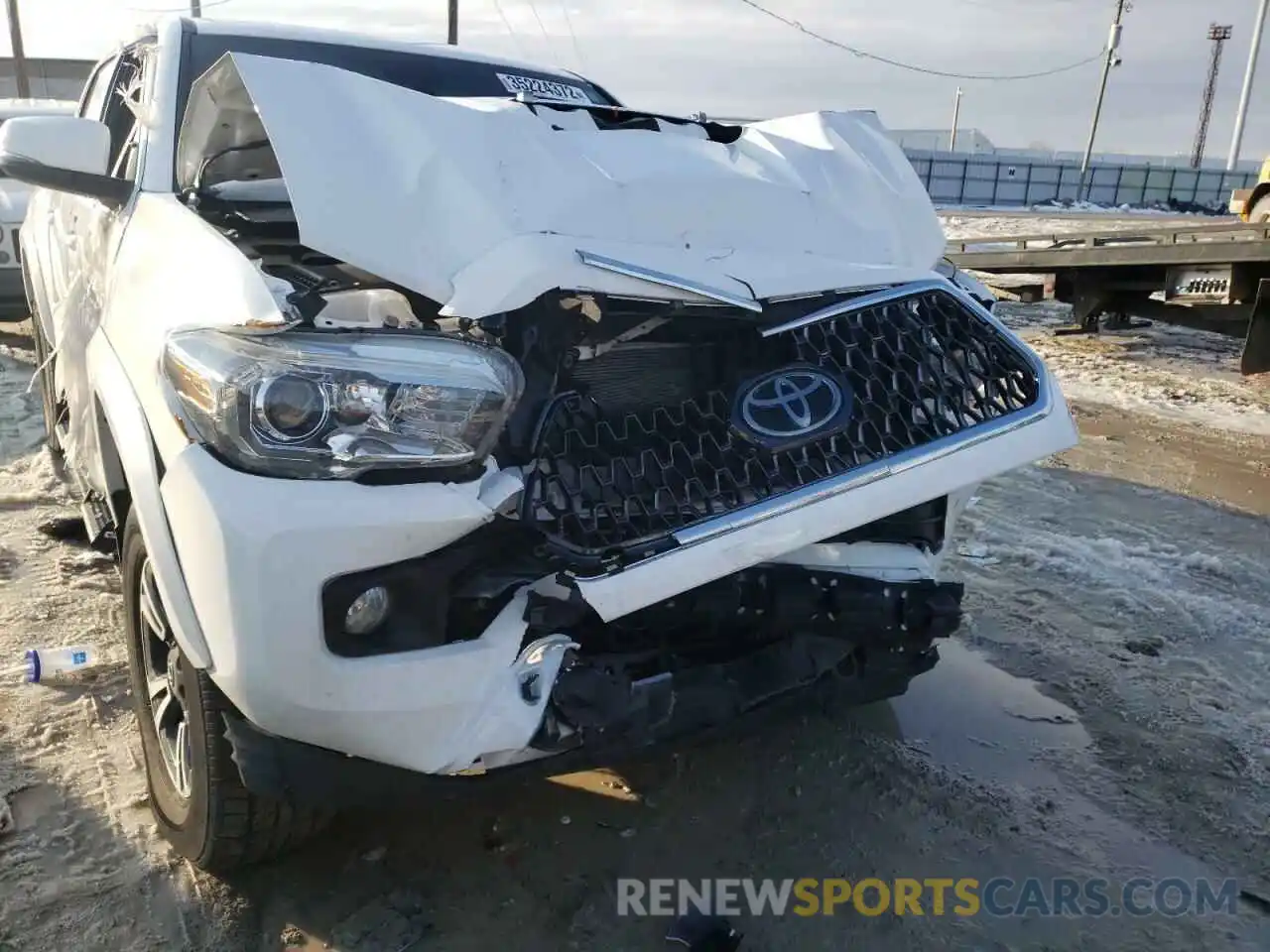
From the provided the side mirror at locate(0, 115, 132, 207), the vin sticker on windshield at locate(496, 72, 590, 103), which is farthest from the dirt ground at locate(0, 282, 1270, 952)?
the vin sticker on windshield at locate(496, 72, 590, 103)

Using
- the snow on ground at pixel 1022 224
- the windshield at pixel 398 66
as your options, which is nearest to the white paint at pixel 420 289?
the windshield at pixel 398 66

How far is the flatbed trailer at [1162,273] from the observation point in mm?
6895

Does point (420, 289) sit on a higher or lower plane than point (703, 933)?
higher

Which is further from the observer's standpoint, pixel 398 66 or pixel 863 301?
pixel 398 66

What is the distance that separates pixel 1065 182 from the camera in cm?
3697

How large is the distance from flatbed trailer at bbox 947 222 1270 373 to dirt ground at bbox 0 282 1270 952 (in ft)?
12.4

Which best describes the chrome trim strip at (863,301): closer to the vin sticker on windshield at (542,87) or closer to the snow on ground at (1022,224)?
the vin sticker on windshield at (542,87)

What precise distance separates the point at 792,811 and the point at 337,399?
1.66 m

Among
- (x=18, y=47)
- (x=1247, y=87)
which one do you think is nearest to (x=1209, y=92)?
(x=1247, y=87)

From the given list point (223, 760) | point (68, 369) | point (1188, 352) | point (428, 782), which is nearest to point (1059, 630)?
point (428, 782)

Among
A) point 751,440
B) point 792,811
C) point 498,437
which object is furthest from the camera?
point 792,811

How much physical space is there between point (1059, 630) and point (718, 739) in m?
2.02

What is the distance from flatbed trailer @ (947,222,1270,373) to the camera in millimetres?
6895

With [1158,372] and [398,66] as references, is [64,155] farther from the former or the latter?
[1158,372]
